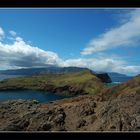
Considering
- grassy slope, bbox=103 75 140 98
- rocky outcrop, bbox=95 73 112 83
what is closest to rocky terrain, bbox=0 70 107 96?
rocky outcrop, bbox=95 73 112 83

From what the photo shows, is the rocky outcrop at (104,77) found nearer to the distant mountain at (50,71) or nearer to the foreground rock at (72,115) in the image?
the distant mountain at (50,71)

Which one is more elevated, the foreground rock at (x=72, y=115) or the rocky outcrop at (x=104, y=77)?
the rocky outcrop at (x=104, y=77)

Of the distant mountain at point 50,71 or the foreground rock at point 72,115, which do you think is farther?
the distant mountain at point 50,71

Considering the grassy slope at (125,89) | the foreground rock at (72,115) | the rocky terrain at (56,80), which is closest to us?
the foreground rock at (72,115)

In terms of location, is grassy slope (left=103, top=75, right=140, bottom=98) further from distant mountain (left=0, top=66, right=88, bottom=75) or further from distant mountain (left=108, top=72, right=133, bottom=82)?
distant mountain (left=0, top=66, right=88, bottom=75)

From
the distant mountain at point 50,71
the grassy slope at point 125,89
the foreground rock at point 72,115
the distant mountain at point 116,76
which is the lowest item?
the foreground rock at point 72,115

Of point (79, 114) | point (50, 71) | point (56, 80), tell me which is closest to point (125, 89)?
point (79, 114)

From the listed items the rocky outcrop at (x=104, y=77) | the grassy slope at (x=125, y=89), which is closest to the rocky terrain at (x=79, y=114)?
the grassy slope at (x=125, y=89)
